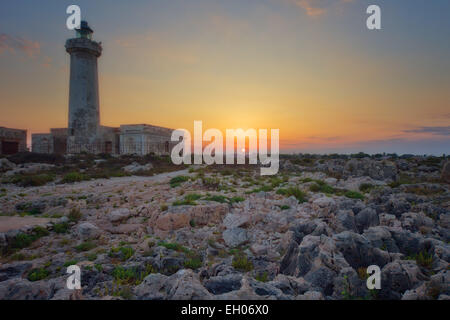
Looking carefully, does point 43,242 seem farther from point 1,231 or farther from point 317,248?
point 317,248

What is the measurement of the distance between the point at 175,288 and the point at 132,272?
1.53 metres

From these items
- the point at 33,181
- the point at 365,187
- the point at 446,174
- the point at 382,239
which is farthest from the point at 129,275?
the point at 446,174

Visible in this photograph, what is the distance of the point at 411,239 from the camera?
5.09 metres

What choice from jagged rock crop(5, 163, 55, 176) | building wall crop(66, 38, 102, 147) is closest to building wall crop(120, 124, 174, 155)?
building wall crop(66, 38, 102, 147)

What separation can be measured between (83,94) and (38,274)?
98.8ft

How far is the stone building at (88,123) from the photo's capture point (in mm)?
28625

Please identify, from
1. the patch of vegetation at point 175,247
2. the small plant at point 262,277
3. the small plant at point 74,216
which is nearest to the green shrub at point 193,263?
the patch of vegetation at point 175,247

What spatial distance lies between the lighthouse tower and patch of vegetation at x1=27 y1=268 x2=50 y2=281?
2900cm

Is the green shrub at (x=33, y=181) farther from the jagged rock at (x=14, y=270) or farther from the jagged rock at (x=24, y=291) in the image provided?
the jagged rock at (x=24, y=291)

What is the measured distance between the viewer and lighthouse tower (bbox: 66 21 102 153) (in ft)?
93.7

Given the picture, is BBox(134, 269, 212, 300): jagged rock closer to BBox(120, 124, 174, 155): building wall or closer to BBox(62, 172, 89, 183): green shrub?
BBox(62, 172, 89, 183): green shrub

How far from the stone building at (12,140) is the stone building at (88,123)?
3.60 meters

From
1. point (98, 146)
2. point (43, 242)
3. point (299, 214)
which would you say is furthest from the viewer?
point (98, 146)
